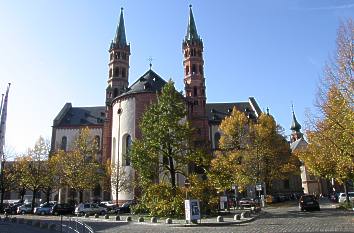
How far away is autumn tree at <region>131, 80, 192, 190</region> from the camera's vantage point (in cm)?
3294

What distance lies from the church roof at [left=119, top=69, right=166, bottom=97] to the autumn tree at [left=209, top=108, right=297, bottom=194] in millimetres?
12737

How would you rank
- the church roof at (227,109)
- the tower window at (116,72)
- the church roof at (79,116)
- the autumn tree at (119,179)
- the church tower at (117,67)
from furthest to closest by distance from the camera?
the church roof at (227,109)
the church roof at (79,116)
the tower window at (116,72)
the church tower at (117,67)
the autumn tree at (119,179)

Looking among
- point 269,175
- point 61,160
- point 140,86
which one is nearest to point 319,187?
point 269,175

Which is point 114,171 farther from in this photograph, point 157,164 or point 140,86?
point 157,164

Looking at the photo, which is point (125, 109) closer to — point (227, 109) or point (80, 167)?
point (80, 167)

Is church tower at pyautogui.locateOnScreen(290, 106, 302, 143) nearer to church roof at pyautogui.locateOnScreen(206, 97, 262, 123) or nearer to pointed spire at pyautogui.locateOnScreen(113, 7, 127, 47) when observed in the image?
church roof at pyautogui.locateOnScreen(206, 97, 262, 123)

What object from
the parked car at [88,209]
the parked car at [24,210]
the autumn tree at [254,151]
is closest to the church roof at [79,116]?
the parked car at [24,210]

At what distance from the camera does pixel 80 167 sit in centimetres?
5369

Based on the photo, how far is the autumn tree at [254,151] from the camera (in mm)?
49194

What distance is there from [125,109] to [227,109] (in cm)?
3125

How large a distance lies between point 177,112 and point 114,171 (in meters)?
24.0

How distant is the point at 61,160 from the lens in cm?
5597

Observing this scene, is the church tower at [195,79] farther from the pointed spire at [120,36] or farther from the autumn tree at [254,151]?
the pointed spire at [120,36]

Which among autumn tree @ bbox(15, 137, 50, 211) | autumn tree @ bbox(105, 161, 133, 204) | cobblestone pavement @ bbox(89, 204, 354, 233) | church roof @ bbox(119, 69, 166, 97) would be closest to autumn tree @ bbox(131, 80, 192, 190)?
cobblestone pavement @ bbox(89, 204, 354, 233)
